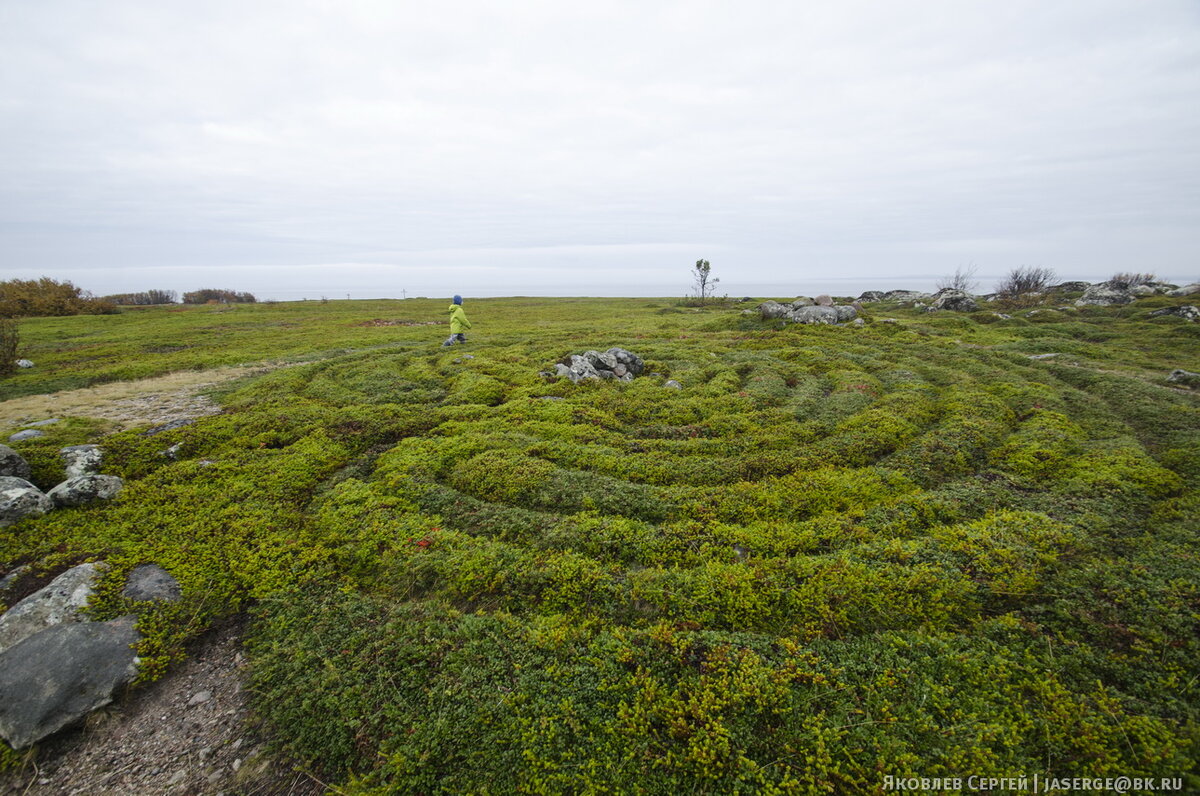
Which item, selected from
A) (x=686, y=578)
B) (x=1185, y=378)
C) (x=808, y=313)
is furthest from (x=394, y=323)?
(x=1185, y=378)

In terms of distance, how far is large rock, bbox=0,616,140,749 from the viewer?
611 cm

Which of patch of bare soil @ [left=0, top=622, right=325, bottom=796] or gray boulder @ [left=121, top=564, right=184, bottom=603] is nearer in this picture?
patch of bare soil @ [left=0, top=622, right=325, bottom=796]

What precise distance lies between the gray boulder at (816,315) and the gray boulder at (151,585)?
45716mm

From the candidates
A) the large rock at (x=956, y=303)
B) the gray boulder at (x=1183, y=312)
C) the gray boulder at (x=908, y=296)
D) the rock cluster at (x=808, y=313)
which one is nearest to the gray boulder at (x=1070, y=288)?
the gray boulder at (x=908, y=296)

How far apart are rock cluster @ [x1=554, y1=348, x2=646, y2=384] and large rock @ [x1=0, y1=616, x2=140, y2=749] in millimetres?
18000

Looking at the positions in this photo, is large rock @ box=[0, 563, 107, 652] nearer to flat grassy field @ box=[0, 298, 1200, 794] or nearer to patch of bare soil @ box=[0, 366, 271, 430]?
flat grassy field @ box=[0, 298, 1200, 794]

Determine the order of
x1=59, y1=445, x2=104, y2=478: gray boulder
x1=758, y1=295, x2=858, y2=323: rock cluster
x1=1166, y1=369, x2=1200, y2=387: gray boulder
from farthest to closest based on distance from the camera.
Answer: x1=758, y1=295, x2=858, y2=323: rock cluster → x1=1166, y1=369, x2=1200, y2=387: gray boulder → x1=59, y1=445, x2=104, y2=478: gray boulder

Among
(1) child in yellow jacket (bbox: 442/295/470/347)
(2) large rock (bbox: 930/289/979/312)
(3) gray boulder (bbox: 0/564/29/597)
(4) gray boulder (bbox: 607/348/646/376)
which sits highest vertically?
(2) large rock (bbox: 930/289/979/312)

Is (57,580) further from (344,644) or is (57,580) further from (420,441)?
(420,441)

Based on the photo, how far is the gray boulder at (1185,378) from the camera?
20219 millimetres

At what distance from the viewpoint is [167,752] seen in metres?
6.18

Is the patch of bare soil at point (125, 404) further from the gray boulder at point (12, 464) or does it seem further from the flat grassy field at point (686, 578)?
the gray boulder at point (12, 464)

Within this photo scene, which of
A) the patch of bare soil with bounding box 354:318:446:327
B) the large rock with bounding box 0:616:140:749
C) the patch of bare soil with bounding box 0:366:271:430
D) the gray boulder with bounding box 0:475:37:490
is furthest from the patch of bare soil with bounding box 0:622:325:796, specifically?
the patch of bare soil with bounding box 354:318:446:327

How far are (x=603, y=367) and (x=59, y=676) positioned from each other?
21.0 m
